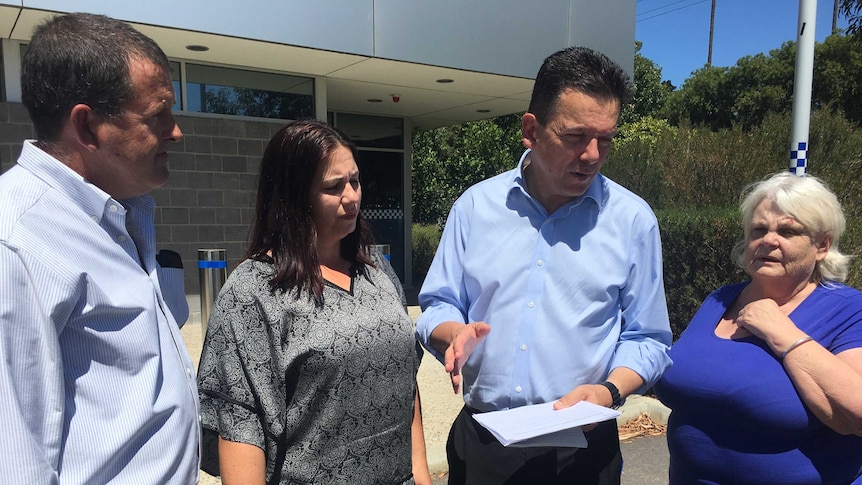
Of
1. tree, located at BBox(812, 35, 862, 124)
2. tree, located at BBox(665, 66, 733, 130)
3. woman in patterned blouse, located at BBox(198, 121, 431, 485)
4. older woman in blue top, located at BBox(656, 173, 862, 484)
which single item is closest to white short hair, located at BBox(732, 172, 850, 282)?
older woman in blue top, located at BBox(656, 173, 862, 484)

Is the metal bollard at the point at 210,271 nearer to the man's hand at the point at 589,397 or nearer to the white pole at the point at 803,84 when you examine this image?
the man's hand at the point at 589,397

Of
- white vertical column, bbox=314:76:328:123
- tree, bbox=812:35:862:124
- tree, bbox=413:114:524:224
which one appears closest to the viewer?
white vertical column, bbox=314:76:328:123

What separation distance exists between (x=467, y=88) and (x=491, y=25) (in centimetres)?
142

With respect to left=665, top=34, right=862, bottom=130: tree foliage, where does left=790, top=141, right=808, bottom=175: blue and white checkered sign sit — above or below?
below

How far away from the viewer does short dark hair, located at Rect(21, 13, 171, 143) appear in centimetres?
134

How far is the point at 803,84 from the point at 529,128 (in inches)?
215

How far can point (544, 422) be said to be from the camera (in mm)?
1599

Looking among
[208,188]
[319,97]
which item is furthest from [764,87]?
[208,188]

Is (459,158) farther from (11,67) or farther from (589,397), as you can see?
(589,397)

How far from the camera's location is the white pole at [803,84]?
230 inches

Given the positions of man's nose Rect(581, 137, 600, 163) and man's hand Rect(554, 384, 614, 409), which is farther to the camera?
man's nose Rect(581, 137, 600, 163)

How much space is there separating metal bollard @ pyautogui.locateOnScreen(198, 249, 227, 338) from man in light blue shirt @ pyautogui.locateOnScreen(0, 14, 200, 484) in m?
4.42

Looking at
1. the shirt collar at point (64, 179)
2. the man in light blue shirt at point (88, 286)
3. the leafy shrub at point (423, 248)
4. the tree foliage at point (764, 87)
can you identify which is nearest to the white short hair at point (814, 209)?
the man in light blue shirt at point (88, 286)

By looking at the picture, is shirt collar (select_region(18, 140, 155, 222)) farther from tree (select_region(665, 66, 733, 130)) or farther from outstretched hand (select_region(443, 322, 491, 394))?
tree (select_region(665, 66, 733, 130))
